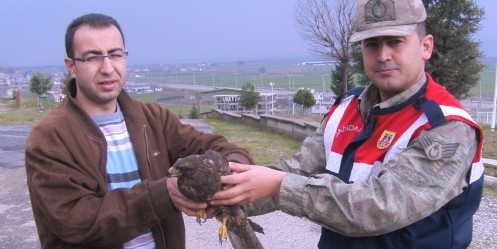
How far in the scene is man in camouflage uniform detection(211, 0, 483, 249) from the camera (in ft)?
6.58

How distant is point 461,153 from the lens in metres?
2.01

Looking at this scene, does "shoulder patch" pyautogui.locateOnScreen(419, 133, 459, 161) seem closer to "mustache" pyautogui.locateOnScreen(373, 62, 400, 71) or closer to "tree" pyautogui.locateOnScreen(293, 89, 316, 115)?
"mustache" pyautogui.locateOnScreen(373, 62, 400, 71)

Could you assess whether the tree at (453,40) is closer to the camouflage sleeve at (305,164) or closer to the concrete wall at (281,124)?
the concrete wall at (281,124)

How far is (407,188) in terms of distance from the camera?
200 cm

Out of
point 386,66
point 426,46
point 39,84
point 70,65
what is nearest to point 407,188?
point 386,66

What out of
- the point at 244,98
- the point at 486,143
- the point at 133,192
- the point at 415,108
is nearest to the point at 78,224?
the point at 133,192

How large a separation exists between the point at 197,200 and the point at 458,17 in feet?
53.6

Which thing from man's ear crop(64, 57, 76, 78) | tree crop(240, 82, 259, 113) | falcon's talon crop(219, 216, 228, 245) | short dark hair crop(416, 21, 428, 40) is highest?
short dark hair crop(416, 21, 428, 40)

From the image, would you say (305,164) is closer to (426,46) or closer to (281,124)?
(426,46)

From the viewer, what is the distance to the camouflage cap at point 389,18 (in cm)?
219

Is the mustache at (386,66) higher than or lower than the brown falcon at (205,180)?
higher

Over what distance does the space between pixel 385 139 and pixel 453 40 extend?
15946mm

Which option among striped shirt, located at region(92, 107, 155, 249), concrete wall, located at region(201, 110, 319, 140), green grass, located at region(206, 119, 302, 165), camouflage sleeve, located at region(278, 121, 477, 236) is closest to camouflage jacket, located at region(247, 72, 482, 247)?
camouflage sleeve, located at region(278, 121, 477, 236)

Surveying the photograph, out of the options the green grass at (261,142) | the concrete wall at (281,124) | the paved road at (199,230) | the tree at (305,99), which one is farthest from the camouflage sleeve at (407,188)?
the tree at (305,99)
